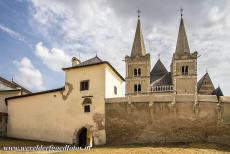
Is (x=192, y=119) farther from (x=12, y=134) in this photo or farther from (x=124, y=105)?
(x=12, y=134)

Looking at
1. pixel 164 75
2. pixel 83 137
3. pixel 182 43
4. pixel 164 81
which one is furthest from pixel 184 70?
pixel 83 137

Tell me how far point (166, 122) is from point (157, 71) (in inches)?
1480

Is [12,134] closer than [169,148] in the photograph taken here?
No

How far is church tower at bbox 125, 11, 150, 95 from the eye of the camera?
5256cm

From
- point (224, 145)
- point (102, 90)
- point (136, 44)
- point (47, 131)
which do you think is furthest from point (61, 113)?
point (136, 44)

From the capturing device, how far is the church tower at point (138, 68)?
52.6 meters

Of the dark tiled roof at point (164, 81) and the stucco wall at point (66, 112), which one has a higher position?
the dark tiled roof at point (164, 81)

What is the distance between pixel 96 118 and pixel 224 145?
1051 centimetres

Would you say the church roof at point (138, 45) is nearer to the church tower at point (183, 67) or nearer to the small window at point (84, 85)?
the church tower at point (183, 67)

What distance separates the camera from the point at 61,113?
24.5m

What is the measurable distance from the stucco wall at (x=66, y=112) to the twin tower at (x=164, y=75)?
1099 inches

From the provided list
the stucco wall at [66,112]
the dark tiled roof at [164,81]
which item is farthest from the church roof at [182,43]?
the stucco wall at [66,112]

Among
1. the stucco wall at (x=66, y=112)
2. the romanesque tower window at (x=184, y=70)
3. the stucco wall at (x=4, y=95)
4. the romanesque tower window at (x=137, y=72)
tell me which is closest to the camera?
the stucco wall at (x=66, y=112)

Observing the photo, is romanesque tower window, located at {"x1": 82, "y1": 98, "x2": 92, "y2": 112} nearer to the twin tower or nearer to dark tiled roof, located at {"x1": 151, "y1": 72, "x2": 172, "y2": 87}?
the twin tower
